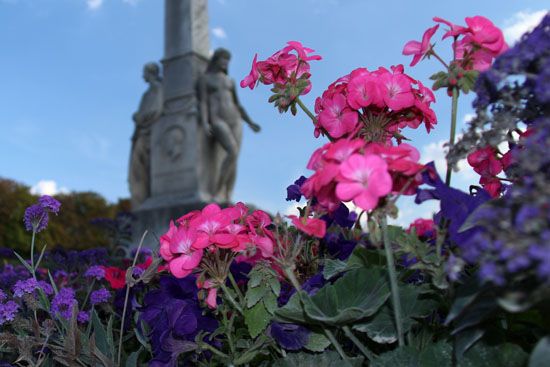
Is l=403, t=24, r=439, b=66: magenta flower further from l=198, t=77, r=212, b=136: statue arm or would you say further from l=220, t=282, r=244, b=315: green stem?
l=198, t=77, r=212, b=136: statue arm

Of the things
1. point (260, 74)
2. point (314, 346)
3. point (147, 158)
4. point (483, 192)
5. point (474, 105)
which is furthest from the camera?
point (147, 158)

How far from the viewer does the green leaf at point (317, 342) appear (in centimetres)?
111

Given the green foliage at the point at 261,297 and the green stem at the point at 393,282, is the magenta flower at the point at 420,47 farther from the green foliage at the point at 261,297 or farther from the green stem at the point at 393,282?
the green foliage at the point at 261,297

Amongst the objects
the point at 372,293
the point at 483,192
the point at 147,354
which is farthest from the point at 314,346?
the point at 147,354

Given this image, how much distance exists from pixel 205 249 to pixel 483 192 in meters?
0.53

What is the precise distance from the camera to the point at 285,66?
133 cm

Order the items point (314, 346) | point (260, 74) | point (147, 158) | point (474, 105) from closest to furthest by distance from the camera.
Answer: point (474, 105)
point (314, 346)
point (260, 74)
point (147, 158)

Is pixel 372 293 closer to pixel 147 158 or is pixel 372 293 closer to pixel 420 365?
pixel 420 365

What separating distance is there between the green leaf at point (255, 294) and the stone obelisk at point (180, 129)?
8763mm

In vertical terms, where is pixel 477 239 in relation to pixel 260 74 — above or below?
below

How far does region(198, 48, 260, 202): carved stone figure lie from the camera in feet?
32.7

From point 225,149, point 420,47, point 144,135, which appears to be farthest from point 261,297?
point 144,135

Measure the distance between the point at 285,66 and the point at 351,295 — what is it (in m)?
0.56

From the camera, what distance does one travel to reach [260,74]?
4.42 feet
